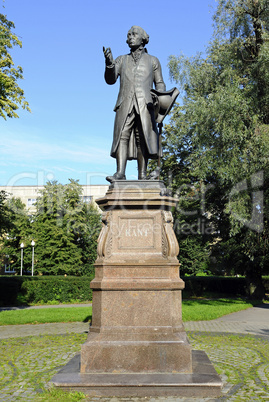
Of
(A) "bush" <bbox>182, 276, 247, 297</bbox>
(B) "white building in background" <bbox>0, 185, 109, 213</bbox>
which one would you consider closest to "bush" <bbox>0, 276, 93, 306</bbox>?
(A) "bush" <bbox>182, 276, 247, 297</bbox>

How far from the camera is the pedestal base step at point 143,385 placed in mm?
5215

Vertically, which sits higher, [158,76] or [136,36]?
[136,36]

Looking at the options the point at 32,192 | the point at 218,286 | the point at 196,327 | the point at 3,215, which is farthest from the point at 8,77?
the point at 32,192

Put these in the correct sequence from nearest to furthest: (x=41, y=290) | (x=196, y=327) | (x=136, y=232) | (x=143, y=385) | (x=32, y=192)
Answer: (x=143, y=385) < (x=136, y=232) < (x=196, y=327) < (x=41, y=290) < (x=32, y=192)

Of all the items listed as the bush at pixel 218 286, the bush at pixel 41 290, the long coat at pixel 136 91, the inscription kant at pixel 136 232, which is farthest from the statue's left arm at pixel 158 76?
the bush at pixel 218 286

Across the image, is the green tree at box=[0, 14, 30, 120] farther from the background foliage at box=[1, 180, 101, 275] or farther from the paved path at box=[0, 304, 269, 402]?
the background foliage at box=[1, 180, 101, 275]

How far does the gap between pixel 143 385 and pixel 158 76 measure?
502 cm

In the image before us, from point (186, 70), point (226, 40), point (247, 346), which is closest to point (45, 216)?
point (186, 70)

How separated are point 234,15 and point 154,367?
17.3 metres

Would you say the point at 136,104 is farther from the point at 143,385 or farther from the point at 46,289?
the point at 46,289

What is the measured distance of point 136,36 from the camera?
7.47 meters

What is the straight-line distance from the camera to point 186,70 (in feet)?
75.7

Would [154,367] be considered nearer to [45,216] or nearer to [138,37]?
[138,37]

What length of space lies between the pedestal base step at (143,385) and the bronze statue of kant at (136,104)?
3.11m
